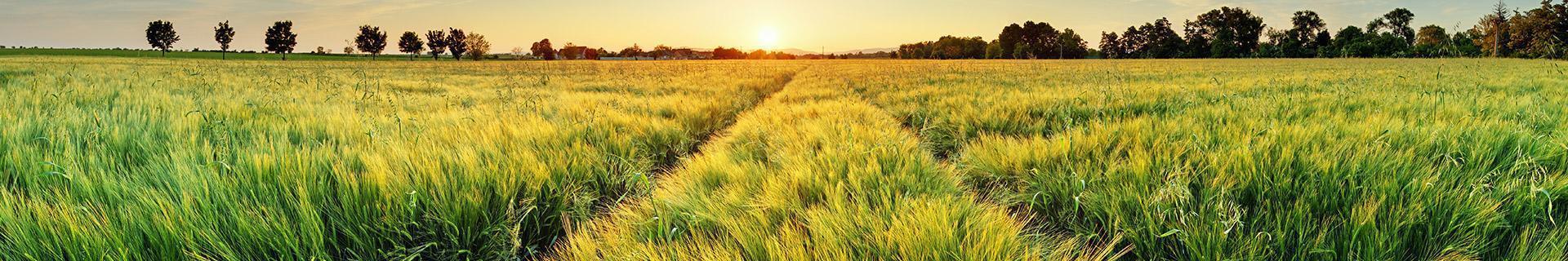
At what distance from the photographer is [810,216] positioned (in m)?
1.66

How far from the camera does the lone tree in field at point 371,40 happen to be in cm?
9900

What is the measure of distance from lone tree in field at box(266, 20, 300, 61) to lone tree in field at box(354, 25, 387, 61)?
10633 mm

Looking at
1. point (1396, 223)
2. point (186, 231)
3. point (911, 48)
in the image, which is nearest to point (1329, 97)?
point (1396, 223)

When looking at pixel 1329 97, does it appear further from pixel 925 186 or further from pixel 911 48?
pixel 911 48

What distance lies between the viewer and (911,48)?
120 meters

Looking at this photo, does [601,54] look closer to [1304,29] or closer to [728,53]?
[728,53]

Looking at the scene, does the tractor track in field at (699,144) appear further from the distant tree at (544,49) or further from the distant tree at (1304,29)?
the distant tree at (544,49)

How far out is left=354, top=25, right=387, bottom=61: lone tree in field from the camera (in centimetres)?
9900

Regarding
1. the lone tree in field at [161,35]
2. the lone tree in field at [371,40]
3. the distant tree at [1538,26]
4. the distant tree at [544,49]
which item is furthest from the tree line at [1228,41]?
the lone tree in field at [161,35]

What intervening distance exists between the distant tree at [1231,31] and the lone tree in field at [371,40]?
463 feet

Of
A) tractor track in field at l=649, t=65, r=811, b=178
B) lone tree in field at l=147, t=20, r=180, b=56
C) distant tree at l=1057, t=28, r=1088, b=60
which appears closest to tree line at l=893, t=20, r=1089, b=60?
distant tree at l=1057, t=28, r=1088, b=60

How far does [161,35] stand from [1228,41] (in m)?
175

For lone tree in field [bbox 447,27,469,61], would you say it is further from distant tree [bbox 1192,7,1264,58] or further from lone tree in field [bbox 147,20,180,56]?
distant tree [bbox 1192,7,1264,58]

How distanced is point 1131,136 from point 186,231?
3.65 meters
